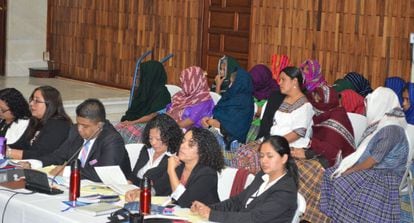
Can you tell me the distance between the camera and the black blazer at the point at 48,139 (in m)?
6.54

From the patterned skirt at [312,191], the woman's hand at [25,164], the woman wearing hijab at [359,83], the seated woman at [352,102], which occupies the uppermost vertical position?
the woman wearing hijab at [359,83]

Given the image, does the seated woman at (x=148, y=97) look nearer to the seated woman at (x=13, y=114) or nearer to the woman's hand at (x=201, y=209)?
the seated woman at (x=13, y=114)

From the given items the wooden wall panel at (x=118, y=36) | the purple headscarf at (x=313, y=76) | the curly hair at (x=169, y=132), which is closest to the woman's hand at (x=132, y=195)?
the curly hair at (x=169, y=132)

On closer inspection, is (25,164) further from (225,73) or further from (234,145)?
(225,73)

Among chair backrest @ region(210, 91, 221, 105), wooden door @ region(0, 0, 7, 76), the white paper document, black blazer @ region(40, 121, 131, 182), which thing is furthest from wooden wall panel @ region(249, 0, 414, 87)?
wooden door @ region(0, 0, 7, 76)

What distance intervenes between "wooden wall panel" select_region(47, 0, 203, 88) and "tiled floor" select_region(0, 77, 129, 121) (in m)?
0.32

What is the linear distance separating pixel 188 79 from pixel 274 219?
411 centimetres

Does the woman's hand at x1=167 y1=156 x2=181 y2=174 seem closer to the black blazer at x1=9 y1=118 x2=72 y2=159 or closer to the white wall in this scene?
the black blazer at x1=9 y1=118 x2=72 y2=159

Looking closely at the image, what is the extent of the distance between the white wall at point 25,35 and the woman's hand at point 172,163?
901 cm

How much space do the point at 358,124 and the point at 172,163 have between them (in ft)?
8.17

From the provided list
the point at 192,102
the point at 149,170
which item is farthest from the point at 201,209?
the point at 192,102

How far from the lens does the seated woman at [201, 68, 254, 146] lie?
7.93 m

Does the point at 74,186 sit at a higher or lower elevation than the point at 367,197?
higher

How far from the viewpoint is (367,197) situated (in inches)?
249
